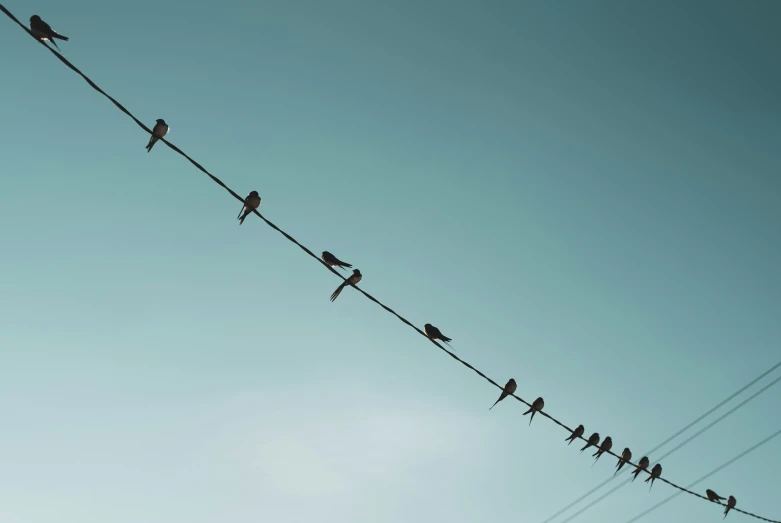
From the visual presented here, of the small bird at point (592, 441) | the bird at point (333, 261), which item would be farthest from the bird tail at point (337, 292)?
the small bird at point (592, 441)

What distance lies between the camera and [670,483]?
35.8ft

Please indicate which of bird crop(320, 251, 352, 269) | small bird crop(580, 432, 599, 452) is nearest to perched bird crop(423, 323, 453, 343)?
bird crop(320, 251, 352, 269)

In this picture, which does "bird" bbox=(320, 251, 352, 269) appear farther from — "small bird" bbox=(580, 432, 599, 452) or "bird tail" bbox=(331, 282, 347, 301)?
"small bird" bbox=(580, 432, 599, 452)

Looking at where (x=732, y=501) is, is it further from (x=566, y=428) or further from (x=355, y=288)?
(x=355, y=288)

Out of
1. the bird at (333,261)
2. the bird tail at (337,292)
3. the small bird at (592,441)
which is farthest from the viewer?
the small bird at (592,441)

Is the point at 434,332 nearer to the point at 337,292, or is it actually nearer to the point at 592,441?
the point at 337,292

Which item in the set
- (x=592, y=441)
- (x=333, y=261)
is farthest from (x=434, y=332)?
(x=592, y=441)

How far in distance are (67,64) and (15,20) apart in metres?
0.48

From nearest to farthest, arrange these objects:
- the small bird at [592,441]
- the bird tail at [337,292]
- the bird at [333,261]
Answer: the bird tail at [337,292]
the bird at [333,261]
the small bird at [592,441]

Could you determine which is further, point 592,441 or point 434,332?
point 592,441

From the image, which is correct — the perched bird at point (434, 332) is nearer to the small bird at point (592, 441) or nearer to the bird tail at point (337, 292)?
the bird tail at point (337, 292)

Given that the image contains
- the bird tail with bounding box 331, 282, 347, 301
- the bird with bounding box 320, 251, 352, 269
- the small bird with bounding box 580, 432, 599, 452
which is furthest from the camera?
the small bird with bounding box 580, 432, 599, 452

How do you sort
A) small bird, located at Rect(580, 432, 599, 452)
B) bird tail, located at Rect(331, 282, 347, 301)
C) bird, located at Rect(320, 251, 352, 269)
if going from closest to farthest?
bird tail, located at Rect(331, 282, 347, 301) < bird, located at Rect(320, 251, 352, 269) < small bird, located at Rect(580, 432, 599, 452)

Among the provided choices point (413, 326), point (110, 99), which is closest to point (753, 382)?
point (413, 326)
